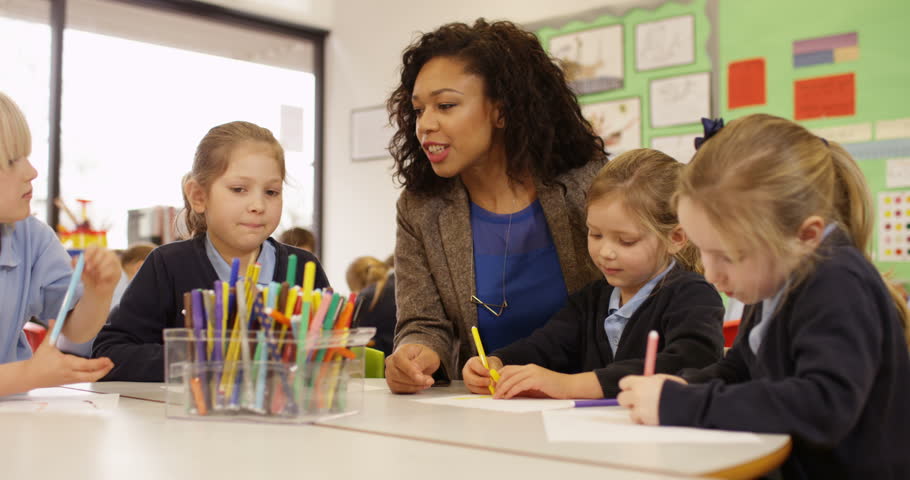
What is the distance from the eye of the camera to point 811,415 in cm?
91

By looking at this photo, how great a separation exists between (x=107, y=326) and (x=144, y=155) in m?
3.47

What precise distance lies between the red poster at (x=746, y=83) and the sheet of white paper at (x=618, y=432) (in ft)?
10.2

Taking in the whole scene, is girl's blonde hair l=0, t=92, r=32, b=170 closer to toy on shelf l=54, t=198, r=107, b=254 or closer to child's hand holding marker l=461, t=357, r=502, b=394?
child's hand holding marker l=461, t=357, r=502, b=394

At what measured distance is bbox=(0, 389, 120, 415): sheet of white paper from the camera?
1.19m

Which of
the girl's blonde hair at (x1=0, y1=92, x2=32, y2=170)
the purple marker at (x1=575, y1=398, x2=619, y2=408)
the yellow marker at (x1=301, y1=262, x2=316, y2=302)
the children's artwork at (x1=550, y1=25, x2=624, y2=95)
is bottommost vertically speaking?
the purple marker at (x1=575, y1=398, x2=619, y2=408)

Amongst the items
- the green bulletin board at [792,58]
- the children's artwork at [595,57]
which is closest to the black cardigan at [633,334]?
the green bulletin board at [792,58]

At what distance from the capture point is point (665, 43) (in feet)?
13.6

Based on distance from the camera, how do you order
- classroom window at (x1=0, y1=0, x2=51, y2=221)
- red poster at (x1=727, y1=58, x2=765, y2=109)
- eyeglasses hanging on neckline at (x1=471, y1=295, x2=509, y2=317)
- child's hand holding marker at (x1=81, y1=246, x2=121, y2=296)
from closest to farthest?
child's hand holding marker at (x1=81, y1=246, x2=121, y2=296)
eyeglasses hanging on neckline at (x1=471, y1=295, x2=509, y2=317)
red poster at (x1=727, y1=58, x2=765, y2=109)
classroom window at (x1=0, y1=0, x2=51, y2=221)

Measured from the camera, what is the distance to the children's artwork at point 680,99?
4020 millimetres

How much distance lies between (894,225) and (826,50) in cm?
78

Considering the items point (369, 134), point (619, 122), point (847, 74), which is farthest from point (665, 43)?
point (369, 134)

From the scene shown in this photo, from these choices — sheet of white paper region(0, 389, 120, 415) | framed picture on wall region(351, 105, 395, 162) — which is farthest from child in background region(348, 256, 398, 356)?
framed picture on wall region(351, 105, 395, 162)

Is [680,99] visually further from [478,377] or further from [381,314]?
[478,377]

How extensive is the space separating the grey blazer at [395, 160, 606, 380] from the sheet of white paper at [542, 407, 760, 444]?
679mm
